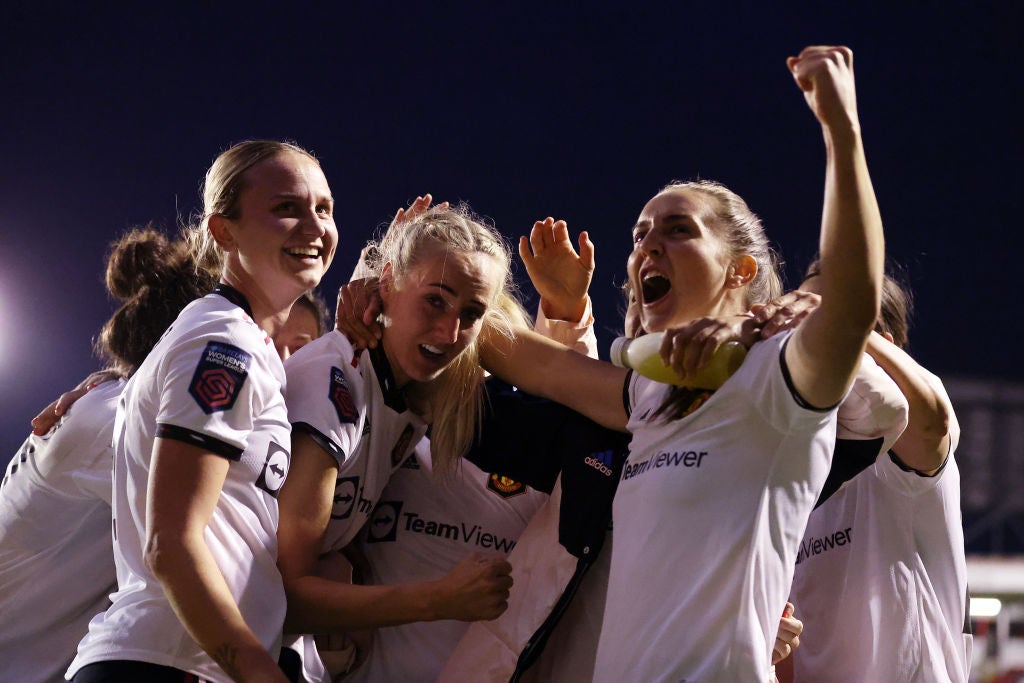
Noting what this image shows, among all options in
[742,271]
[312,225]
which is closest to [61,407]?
[312,225]

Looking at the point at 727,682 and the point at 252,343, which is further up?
the point at 252,343

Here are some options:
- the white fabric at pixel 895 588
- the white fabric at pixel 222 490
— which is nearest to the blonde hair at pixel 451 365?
the white fabric at pixel 222 490

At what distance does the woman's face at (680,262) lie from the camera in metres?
1.99

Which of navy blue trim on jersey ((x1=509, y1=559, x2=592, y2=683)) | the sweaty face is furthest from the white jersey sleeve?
the sweaty face

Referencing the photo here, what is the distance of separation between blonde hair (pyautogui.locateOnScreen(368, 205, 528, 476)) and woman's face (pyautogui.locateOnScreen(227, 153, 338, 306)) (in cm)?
17

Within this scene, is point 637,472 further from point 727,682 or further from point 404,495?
point 404,495

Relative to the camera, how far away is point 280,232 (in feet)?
6.17

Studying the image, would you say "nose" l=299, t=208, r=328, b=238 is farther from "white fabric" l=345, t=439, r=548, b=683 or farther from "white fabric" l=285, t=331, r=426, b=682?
"white fabric" l=345, t=439, r=548, b=683

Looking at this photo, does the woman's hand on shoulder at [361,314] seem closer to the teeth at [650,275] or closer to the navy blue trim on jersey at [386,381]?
the navy blue trim on jersey at [386,381]

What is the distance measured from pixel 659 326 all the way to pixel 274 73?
612 cm

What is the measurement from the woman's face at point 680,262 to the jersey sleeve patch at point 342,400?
59cm

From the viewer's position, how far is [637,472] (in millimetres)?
1589

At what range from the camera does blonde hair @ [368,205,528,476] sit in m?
2.02

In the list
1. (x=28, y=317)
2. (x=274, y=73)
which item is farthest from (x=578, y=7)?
(x=28, y=317)
